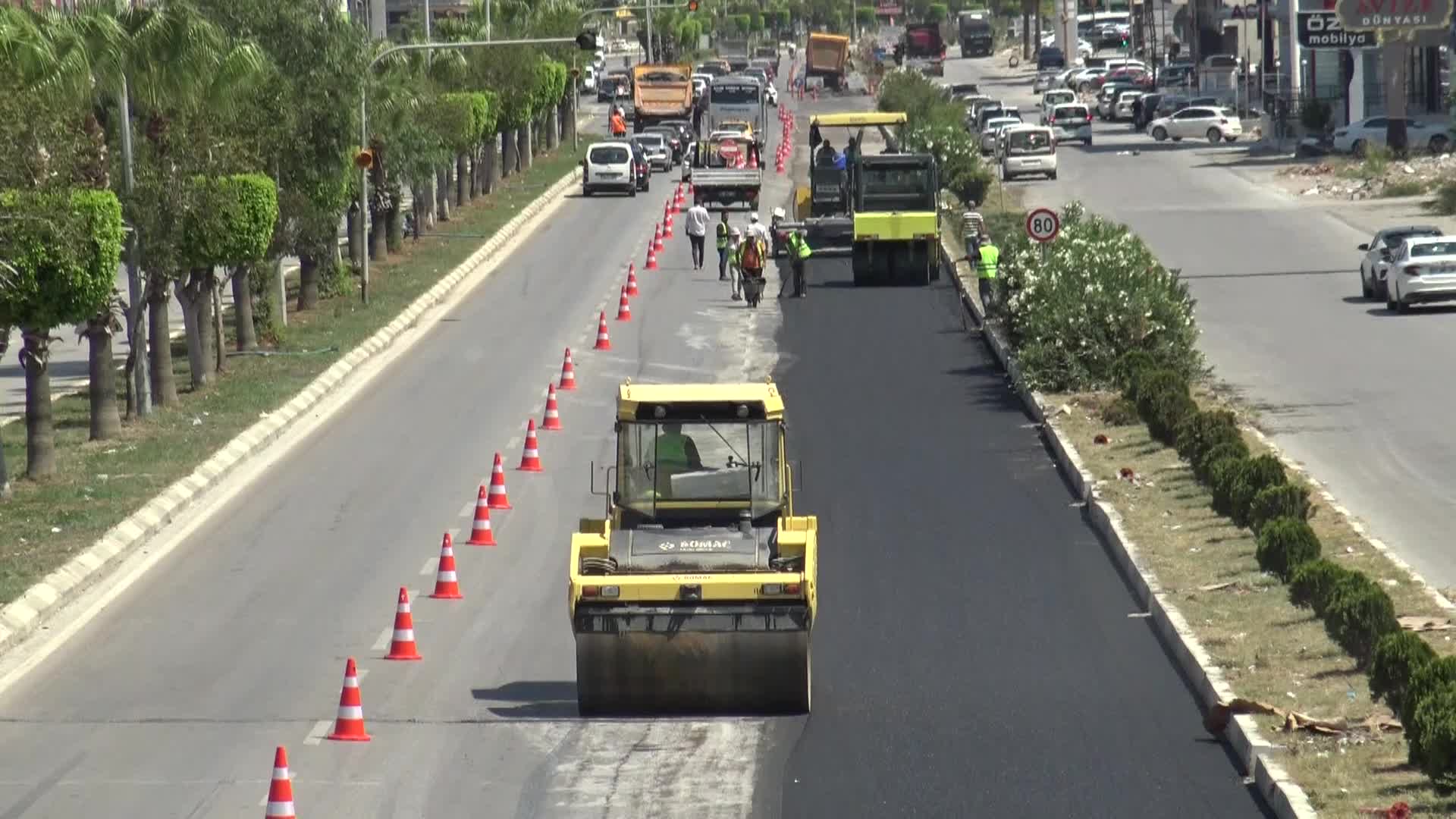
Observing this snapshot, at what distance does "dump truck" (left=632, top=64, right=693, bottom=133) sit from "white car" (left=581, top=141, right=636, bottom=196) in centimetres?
2658

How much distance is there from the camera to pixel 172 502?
2464cm

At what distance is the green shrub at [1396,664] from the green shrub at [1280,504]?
6.71m

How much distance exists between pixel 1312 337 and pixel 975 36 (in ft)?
423

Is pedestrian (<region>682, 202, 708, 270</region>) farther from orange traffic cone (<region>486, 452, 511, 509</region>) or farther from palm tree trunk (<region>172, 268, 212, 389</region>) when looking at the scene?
orange traffic cone (<region>486, 452, 511, 509</region>)

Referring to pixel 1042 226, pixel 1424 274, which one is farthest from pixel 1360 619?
pixel 1424 274

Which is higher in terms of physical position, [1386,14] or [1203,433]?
[1386,14]

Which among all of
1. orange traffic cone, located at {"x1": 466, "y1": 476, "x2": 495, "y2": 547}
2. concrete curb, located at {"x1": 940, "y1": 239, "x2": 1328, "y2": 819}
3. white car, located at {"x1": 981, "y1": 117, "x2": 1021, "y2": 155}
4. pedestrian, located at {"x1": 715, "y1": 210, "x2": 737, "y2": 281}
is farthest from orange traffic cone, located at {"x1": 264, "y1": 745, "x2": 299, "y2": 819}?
white car, located at {"x1": 981, "y1": 117, "x2": 1021, "y2": 155}

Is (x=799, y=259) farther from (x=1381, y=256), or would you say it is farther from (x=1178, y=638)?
(x=1178, y=638)

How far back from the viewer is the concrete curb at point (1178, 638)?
1312 cm

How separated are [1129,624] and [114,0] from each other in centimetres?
1802

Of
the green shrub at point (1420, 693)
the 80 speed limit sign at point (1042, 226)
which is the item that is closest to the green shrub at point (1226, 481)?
the green shrub at point (1420, 693)

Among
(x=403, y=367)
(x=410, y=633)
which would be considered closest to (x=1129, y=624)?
(x=410, y=633)

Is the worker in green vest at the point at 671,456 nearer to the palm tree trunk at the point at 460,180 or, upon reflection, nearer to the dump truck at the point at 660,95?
the palm tree trunk at the point at 460,180

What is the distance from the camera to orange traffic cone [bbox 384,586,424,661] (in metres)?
17.8
